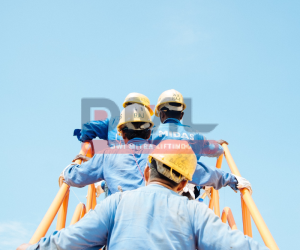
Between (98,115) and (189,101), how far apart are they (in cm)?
169

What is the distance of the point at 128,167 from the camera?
3.16 m

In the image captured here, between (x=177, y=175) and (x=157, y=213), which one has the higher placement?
(x=177, y=175)

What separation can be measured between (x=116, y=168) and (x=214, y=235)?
1.49m

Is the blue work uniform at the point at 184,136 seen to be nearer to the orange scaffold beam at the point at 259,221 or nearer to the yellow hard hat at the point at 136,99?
the orange scaffold beam at the point at 259,221

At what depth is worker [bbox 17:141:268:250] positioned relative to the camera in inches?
72.8

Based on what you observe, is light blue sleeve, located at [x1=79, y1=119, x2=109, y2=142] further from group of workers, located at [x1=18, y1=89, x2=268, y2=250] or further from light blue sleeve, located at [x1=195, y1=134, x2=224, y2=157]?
group of workers, located at [x1=18, y1=89, x2=268, y2=250]

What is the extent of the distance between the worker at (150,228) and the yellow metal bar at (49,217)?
0.71m

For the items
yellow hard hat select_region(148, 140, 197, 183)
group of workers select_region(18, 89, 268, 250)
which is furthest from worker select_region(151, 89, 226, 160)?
yellow hard hat select_region(148, 140, 197, 183)

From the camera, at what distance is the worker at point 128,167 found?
3.13 metres

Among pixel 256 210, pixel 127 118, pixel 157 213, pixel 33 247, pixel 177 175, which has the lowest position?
pixel 256 210

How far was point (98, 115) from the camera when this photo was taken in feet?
19.4

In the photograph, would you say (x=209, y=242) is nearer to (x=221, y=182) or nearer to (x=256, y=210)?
(x=256, y=210)

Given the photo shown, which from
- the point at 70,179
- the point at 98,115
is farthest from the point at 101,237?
the point at 98,115

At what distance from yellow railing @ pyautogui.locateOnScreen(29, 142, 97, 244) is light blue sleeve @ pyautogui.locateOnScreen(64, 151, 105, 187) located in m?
0.15
